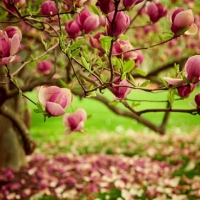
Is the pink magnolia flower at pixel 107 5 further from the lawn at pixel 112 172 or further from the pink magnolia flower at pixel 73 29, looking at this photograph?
the lawn at pixel 112 172

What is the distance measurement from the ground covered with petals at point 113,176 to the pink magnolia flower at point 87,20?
2.80 m

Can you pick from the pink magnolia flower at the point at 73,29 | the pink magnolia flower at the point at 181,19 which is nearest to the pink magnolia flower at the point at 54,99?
the pink magnolia flower at the point at 73,29

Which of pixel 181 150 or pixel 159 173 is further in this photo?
pixel 181 150

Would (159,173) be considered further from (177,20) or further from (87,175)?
(177,20)

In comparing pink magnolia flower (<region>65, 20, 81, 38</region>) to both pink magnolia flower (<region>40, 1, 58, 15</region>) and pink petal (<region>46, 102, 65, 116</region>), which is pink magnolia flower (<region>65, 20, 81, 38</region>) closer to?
pink magnolia flower (<region>40, 1, 58, 15</region>)

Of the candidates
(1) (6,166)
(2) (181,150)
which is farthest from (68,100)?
Result: (2) (181,150)

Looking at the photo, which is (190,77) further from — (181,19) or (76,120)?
(76,120)

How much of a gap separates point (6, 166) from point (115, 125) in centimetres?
624

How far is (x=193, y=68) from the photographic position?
162cm

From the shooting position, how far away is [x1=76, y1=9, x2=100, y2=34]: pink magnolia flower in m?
2.00

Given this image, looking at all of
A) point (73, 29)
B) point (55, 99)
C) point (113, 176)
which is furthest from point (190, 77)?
point (113, 176)

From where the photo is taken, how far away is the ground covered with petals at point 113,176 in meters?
4.53

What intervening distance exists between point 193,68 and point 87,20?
0.68m

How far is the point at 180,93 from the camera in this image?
1799mm
